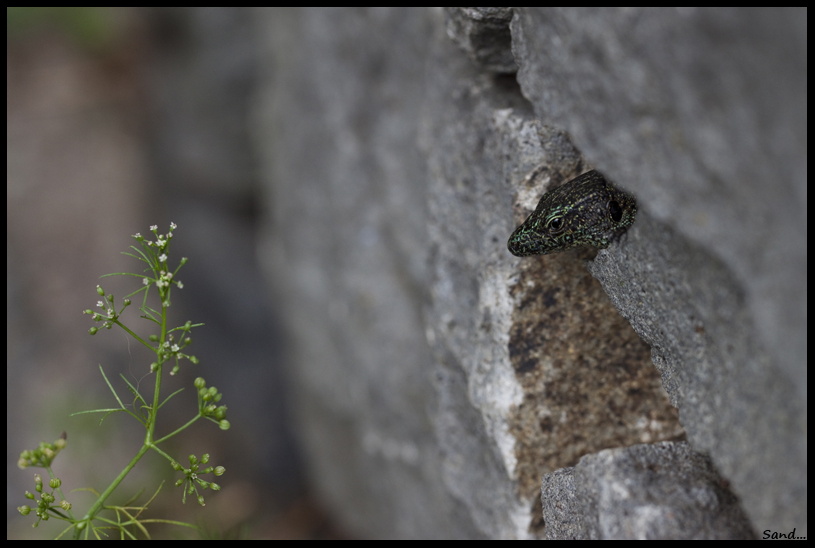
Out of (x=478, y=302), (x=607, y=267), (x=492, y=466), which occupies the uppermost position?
(x=607, y=267)

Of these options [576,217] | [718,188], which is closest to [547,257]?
[576,217]

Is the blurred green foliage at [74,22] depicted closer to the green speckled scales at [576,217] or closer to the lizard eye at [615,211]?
the green speckled scales at [576,217]

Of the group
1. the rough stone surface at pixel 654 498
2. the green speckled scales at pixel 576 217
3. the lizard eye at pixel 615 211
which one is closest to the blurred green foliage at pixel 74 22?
the green speckled scales at pixel 576 217

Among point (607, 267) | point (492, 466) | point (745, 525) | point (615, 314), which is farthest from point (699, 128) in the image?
point (492, 466)

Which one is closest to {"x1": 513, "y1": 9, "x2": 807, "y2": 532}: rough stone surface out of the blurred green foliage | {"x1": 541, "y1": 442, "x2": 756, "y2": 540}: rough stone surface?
{"x1": 541, "y1": 442, "x2": 756, "y2": 540}: rough stone surface

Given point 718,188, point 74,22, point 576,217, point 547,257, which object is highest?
point 74,22

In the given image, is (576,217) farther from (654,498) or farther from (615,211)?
(654,498)

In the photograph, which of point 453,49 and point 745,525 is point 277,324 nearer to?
point 453,49
